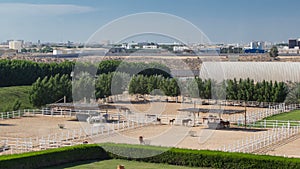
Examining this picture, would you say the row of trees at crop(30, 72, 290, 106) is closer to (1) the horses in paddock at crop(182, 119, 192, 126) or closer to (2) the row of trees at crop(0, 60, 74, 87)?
(1) the horses in paddock at crop(182, 119, 192, 126)

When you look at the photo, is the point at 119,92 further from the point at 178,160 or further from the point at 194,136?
the point at 178,160

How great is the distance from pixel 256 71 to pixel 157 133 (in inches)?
1316

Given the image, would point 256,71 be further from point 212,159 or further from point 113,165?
point 113,165

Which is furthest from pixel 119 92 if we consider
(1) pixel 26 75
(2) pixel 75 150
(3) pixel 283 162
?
(3) pixel 283 162

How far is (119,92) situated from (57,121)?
14939mm

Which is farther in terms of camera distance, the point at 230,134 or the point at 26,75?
the point at 26,75

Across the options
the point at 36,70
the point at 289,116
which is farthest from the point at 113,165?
the point at 36,70

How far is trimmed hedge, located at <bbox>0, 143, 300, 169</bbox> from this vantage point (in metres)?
18.5

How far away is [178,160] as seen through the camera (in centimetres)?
2048

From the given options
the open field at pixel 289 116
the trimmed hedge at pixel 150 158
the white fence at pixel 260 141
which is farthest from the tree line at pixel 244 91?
the trimmed hedge at pixel 150 158

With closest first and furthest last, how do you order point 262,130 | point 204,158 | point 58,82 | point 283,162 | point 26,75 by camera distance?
point 283,162 < point 204,158 < point 262,130 < point 58,82 < point 26,75

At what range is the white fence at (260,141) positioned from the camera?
77.6 feet

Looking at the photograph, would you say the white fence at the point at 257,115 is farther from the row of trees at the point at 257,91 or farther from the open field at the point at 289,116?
the row of trees at the point at 257,91

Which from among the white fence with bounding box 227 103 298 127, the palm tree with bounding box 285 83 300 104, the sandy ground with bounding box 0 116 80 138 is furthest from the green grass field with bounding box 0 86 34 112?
the palm tree with bounding box 285 83 300 104
